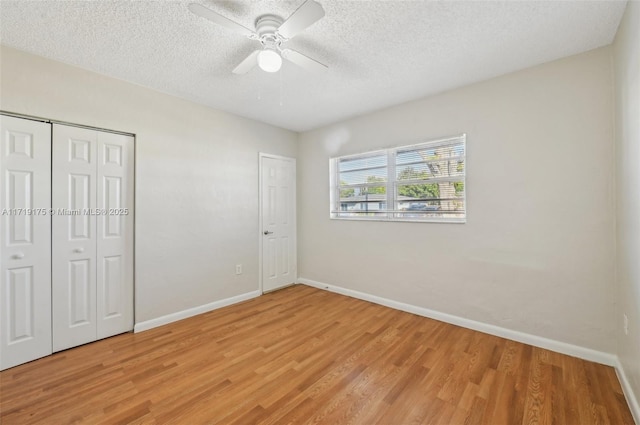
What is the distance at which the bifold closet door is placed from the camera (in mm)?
2410

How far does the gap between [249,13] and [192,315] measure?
316 centimetres

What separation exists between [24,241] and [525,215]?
14.7 ft

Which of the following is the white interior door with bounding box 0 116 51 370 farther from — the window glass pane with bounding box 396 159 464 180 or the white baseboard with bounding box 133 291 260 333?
the window glass pane with bounding box 396 159 464 180

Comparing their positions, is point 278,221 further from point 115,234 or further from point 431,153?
point 431,153

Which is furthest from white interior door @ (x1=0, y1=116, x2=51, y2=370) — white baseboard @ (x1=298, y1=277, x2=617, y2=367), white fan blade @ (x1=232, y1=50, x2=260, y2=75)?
white baseboard @ (x1=298, y1=277, x2=617, y2=367)

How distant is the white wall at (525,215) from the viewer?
7.16ft

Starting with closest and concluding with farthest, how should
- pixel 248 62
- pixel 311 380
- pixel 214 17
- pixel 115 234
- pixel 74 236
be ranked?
pixel 214 17, pixel 311 380, pixel 248 62, pixel 74 236, pixel 115 234

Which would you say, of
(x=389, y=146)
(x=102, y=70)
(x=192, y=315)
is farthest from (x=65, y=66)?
(x=389, y=146)

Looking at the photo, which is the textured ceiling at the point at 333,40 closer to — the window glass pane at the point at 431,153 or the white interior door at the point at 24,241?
the window glass pane at the point at 431,153

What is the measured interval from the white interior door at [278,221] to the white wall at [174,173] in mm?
183

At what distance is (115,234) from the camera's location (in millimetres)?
2723

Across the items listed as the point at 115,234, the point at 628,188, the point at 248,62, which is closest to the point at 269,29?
the point at 248,62

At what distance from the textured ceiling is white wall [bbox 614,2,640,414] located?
26 cm

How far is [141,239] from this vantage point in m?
2.85
